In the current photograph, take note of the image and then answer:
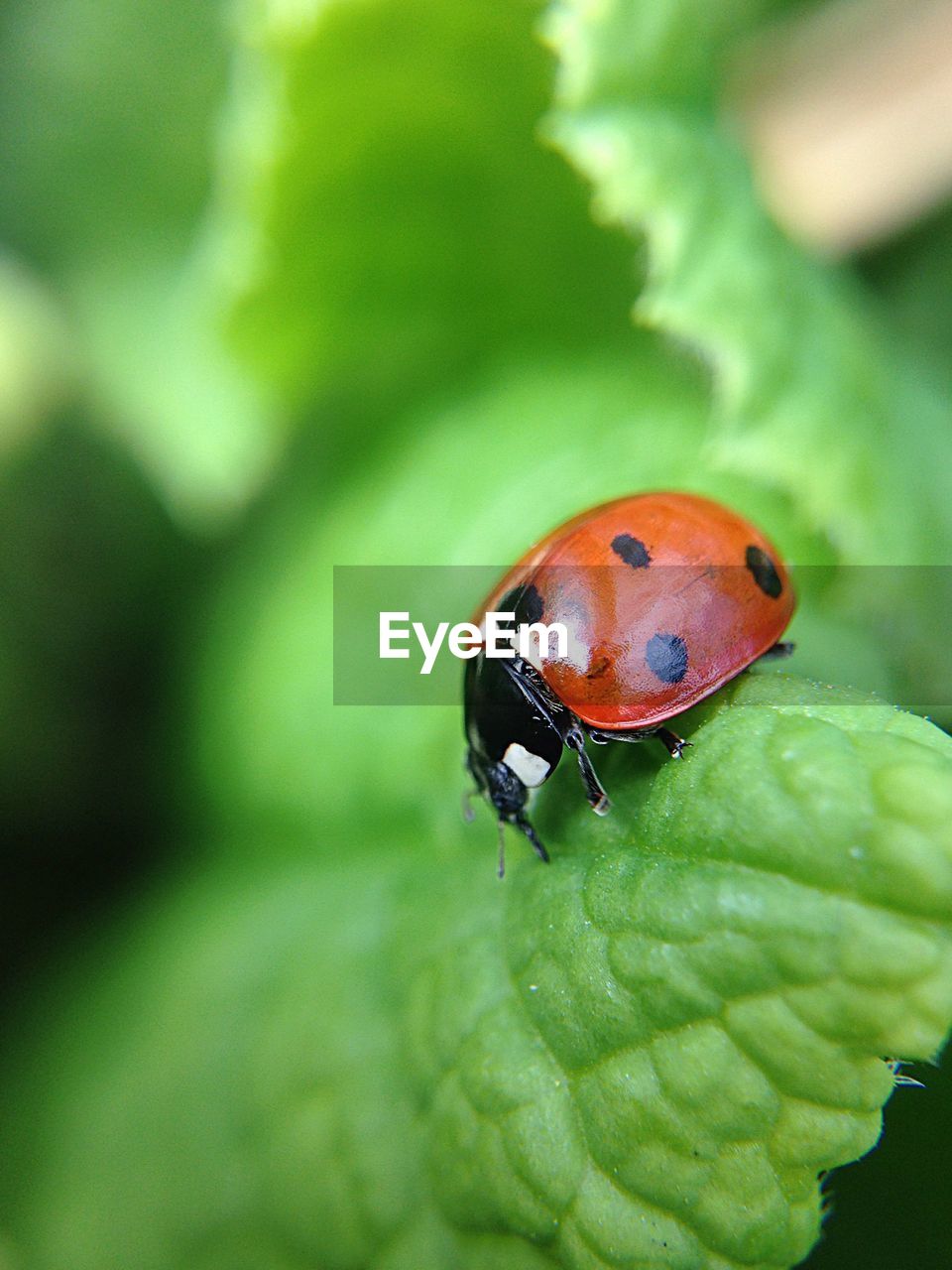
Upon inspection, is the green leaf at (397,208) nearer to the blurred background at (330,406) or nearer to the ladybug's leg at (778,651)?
the blurred background at (330,406)

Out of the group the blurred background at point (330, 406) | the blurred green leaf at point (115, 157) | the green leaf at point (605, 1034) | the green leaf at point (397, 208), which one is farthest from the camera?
the blurred green leaf at point (115, 157)

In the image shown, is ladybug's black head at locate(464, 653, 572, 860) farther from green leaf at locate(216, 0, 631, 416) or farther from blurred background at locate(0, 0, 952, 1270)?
green leaf at locate(216, 0, 631, 416)

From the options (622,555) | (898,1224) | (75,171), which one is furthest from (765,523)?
(75,171)

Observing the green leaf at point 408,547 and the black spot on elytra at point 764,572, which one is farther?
the green leaf at point 408,547

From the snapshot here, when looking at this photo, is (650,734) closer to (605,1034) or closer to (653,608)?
(653,608)

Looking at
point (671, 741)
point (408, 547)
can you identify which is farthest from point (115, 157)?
point (671, 741)

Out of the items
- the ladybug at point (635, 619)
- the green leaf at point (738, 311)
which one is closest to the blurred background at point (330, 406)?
the green leaf at point (738, 311)

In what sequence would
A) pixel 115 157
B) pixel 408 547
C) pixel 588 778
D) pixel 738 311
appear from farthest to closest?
pixel 115 157, pixel 408 547, pixel 738 311, pixel 588 778
